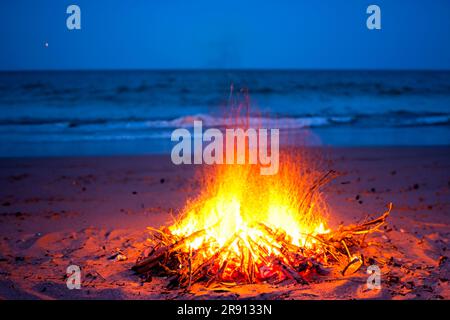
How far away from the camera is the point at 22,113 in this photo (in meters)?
23.8

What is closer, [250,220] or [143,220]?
[250,220]

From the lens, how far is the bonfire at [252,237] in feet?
13.8

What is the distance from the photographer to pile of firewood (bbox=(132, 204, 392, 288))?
4.16 m

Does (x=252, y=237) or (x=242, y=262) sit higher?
(x=252, y=237)

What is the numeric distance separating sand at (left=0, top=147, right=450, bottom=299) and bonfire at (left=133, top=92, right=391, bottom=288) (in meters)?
0.16

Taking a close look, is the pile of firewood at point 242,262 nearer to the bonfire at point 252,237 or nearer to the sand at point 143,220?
the bonfire at point 252,237

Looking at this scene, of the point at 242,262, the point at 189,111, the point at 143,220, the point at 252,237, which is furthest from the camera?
the point at 189,111

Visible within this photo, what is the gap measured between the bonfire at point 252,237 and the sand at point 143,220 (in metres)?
0.16

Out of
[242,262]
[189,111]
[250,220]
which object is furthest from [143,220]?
[189,111]

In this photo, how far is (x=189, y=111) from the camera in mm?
25734

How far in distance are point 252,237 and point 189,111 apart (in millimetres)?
21615

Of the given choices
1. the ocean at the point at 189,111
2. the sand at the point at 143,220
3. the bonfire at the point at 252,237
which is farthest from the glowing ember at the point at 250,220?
the ocean at the point at 189,111

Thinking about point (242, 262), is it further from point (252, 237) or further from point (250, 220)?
point (250, 220)
